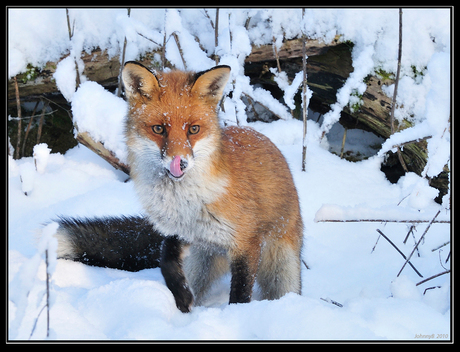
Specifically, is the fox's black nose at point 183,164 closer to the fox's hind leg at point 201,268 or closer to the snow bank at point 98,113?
the fox's hind leg at point 201,268

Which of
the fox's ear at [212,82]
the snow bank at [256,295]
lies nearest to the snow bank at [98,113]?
the snow bank at [256,295]

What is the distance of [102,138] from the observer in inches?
161

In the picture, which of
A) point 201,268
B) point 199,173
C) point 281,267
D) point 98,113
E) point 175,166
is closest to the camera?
point 175,166

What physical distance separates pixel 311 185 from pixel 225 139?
5.75 ft

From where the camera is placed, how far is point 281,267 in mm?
2904

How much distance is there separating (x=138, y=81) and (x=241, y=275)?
1409 millimetres

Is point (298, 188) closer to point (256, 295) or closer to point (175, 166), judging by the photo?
point (256, 295)

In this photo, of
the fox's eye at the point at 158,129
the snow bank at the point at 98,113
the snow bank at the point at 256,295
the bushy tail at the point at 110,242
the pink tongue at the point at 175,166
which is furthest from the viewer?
the snow bank at the point at 98,113

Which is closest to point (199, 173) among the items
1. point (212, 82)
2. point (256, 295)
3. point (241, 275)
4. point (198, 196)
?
point (198, 196)

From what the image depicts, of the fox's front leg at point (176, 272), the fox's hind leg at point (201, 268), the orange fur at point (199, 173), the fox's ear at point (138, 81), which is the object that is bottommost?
the fox's hind leg at point (201, 268)

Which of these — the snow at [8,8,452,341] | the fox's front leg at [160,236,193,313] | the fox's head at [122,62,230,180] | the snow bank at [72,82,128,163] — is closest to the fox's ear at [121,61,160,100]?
the fox's head at [122,62,230,180]

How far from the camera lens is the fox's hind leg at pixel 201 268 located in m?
3.04

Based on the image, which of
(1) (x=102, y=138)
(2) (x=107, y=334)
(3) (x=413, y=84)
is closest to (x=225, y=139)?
(2) (x=107, y=334)

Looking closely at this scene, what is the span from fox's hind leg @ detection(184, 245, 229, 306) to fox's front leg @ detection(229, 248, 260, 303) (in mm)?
496
